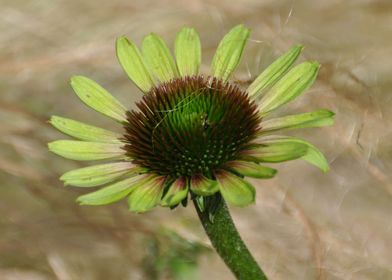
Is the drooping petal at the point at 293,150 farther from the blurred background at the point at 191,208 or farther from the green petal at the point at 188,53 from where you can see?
the blurred background at the point at 191,208

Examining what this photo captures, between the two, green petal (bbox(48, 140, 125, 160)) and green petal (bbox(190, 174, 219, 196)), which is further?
green petal (bbox(48, 140, 125, 160))

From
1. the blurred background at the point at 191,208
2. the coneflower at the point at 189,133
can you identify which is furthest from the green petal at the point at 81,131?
the blurred background at the point at 191,208

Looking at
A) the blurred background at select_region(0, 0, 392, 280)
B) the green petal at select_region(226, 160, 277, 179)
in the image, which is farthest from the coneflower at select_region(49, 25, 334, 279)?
the blurred background at select_region(0, 0, 392, 280)

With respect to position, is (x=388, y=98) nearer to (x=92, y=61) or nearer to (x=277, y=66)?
(x=92, y=61)

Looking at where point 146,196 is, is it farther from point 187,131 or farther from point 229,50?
point 229,50

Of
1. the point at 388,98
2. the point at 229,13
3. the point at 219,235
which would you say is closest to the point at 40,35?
the point at 229,13

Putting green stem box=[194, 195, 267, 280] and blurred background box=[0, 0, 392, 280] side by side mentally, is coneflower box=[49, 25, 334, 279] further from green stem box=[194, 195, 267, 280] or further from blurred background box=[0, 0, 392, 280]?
blurred background box=[0, 0, 392, 280]

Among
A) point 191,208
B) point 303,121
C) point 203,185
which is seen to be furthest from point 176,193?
point 191,208
